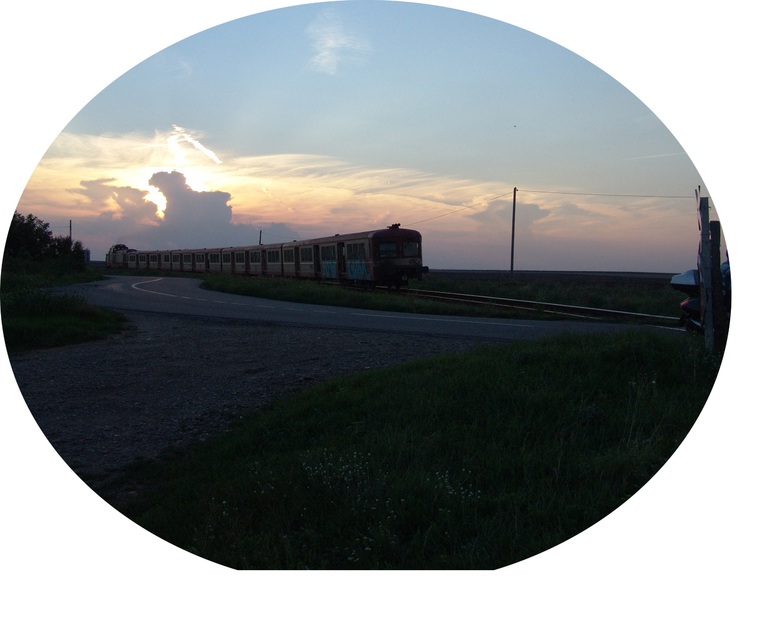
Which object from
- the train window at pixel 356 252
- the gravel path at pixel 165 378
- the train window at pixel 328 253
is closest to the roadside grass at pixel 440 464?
the gravel path at pixel 165 378

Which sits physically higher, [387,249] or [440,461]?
[387,249]

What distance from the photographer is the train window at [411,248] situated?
23.2 meters

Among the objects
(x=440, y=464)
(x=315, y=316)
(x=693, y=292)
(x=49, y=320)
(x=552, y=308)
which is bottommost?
(x=440, y=464)

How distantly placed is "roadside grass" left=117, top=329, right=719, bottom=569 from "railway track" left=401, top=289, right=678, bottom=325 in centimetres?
609

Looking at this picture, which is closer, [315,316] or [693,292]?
[693,292]

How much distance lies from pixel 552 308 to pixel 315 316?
6.13m

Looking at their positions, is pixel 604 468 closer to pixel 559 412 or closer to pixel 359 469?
pixel 559 412

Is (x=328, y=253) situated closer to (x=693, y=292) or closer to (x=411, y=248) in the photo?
(x=411, y=248)

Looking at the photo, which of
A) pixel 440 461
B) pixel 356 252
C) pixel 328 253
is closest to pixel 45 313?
pixel 440 461

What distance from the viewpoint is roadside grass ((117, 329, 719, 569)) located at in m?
4.39

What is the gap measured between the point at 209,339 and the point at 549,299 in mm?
12579

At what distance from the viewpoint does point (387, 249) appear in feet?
75.2

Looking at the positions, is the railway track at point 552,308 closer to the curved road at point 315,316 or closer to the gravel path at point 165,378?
the curved road at point 315,316

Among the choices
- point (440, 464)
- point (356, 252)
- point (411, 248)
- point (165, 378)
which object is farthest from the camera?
point (356, 252)
